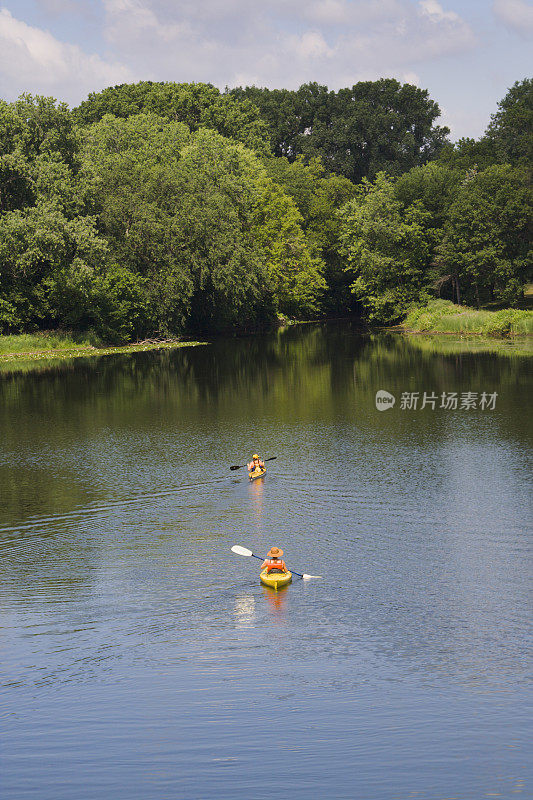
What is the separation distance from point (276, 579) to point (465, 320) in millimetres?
66696

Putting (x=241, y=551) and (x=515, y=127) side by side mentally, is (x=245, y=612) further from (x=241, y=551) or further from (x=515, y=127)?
(x=515, y=127)

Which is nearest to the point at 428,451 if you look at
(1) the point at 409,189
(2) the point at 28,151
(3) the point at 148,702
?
(3) the point at 148,702

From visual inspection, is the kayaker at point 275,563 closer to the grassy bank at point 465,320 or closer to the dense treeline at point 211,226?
the dense treeline at point 211,226

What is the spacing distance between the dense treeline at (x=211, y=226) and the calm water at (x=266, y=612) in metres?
36.3

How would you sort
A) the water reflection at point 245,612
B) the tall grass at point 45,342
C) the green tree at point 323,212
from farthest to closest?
the green tree at point 323,212
the tall grass at point 45,342
the water reflection at point 245,612

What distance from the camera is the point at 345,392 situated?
48281mm

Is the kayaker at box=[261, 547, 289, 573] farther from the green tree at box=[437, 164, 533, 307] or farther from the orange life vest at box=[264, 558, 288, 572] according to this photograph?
the green tree at box=[437, 164, 533, 307]

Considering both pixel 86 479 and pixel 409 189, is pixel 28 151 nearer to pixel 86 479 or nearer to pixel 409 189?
pixel 409 189

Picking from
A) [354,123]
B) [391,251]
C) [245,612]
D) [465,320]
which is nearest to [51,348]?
[465,320]

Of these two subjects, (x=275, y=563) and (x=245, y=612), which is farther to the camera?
(x=275, y=563)

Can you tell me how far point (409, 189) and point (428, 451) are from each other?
221 ft

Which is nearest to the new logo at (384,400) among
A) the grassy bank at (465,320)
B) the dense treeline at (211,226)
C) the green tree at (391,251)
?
the dense treeline at (211,226)

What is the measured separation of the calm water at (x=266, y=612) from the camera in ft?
38.7

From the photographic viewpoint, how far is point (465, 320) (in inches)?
3211
